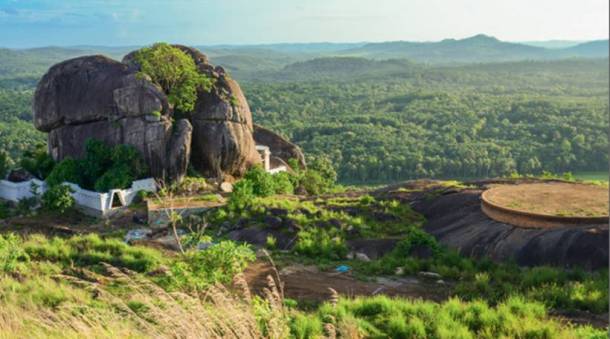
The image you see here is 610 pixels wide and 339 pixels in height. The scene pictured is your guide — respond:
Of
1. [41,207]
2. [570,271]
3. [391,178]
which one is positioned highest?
[570,271]

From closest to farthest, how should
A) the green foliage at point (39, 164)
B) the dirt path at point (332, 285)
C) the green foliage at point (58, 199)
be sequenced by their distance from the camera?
the dirt path at point (332, 285)
the green foliage at point (58, 199)
the green foliage at point (39, 164)

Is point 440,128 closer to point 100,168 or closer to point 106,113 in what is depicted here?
point 106,113

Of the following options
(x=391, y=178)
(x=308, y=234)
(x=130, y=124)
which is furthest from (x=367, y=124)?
(x=308, y=234)

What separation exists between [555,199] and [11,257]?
47.5ft

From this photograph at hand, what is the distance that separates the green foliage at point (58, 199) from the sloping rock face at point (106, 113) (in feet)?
10.4

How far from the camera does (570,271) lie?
527 inches

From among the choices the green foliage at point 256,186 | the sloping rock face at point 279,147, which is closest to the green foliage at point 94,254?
the green foliage at point 256,186

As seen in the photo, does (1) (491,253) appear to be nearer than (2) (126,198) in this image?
Yes

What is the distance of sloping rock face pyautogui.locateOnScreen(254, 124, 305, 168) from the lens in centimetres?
3608

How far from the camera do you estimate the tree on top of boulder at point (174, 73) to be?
26744 mm

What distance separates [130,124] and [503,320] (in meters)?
20.5

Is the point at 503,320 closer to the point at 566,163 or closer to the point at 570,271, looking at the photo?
the point at 570,271

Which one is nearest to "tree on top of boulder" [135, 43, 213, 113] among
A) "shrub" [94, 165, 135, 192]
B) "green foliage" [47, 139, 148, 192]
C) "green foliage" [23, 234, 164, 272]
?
"green foliage" [47, 139, 148, 192]

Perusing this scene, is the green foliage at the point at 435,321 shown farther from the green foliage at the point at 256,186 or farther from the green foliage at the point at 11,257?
the green foliage at the point at 256,186
